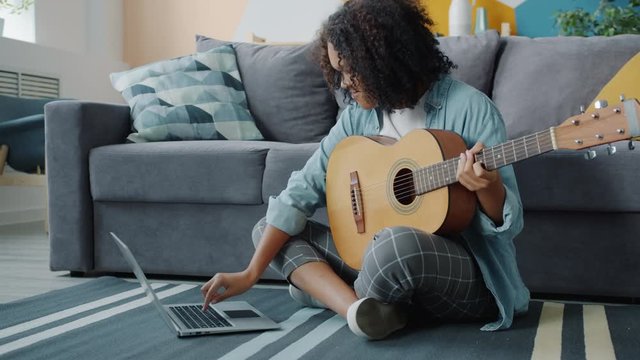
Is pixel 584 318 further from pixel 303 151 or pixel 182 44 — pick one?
pixel 182 44

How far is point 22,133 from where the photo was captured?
3172 mm

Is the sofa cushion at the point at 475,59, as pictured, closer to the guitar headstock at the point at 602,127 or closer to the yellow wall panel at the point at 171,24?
the guitar headstock at the point at 602,127

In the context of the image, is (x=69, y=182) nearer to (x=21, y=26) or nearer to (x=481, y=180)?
(x=481, y=180)

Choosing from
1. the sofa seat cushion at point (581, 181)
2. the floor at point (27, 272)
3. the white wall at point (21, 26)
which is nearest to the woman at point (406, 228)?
the sofa seat cushion at point (581, 181)

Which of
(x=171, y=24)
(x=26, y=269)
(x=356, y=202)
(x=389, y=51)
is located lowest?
(x=26, y=269)

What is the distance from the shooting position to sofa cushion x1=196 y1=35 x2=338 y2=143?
2.52m

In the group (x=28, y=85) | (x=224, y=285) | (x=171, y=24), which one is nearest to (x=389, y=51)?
(x=224, y=285)

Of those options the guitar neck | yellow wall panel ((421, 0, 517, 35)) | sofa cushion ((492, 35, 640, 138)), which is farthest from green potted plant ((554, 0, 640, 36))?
the guitar neck

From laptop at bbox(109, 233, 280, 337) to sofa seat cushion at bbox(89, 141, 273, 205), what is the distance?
1.62 feet

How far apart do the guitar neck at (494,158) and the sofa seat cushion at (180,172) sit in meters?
0.82

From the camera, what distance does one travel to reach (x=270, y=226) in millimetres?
1556

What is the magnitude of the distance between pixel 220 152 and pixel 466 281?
0.95 meters

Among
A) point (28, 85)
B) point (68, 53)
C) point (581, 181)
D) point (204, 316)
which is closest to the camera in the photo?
point (204, 316)

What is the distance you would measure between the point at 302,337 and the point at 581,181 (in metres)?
0.82
